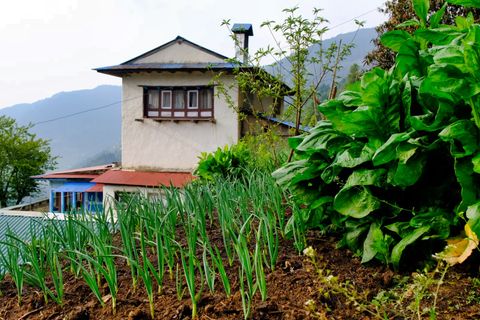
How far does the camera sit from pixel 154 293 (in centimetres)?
157

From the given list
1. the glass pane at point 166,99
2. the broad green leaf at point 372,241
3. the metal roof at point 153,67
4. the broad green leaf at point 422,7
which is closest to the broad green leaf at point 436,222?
the broad green leaf at point 372,241

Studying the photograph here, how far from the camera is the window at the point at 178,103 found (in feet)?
47.4

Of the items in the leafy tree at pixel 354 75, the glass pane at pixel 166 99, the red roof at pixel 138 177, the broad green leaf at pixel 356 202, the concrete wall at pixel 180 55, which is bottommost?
the red roof at pixel 138 177

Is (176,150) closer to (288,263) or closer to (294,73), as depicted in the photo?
(294,73)

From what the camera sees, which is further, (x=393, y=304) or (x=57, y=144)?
(x=57, y=144)

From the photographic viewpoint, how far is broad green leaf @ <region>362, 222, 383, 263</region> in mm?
1618

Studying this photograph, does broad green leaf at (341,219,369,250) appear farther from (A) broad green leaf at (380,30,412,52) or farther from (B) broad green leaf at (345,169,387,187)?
(A) broad green leaf at (380,30,412,52)

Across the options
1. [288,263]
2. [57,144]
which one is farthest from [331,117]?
[57,144]

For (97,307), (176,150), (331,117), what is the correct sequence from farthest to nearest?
(176,150) < (331,117) < (97,307)

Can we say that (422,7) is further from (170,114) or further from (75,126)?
(75,126)

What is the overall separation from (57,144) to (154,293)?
552 feet

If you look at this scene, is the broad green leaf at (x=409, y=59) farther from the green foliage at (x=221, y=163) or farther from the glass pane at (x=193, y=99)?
the glass pane at (x=193, y=99)

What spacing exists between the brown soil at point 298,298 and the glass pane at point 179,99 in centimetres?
1309

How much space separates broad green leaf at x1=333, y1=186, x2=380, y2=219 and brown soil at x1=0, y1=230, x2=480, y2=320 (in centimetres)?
22
